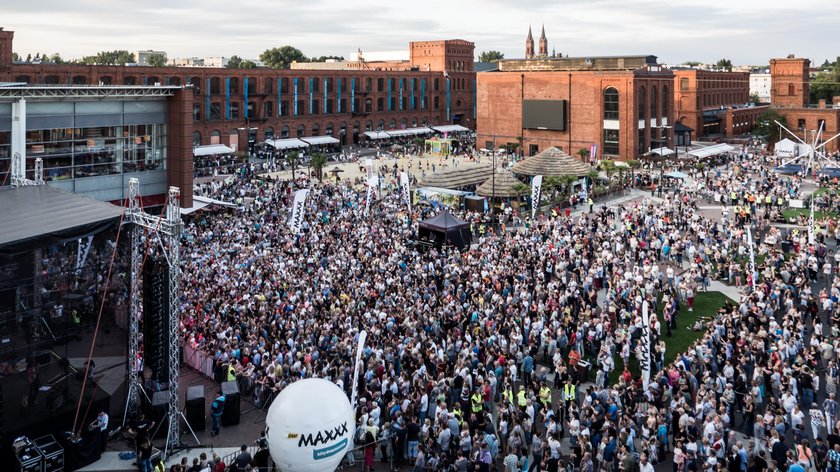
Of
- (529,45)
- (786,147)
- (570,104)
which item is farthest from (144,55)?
(786,147)

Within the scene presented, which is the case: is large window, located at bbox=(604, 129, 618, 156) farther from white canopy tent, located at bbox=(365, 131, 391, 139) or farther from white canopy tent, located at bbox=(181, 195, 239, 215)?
white canopy tent, located at bbox=(181, 195, 239, 215)

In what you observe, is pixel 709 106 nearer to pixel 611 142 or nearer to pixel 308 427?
pixel 611 142

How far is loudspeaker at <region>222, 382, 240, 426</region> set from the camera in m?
16.3

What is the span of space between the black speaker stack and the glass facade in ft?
55.7

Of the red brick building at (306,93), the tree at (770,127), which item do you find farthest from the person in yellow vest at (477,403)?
the tree at (770,127)

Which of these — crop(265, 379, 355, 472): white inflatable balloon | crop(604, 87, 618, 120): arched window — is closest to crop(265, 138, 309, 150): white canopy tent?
crop(604, 87, 618, 120): arched window

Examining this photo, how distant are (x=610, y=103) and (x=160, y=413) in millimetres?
61685

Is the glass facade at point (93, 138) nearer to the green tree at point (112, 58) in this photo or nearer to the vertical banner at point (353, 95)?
the vertical banner at point (353, 95)

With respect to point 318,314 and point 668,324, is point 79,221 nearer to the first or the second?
point 318,314

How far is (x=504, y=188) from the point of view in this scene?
1623 inches

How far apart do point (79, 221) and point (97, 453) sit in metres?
5.21

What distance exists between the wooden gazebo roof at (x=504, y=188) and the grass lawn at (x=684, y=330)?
16119 millimetres

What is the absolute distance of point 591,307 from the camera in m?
23.3

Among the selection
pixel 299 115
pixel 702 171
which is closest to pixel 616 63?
pixel 702 171
